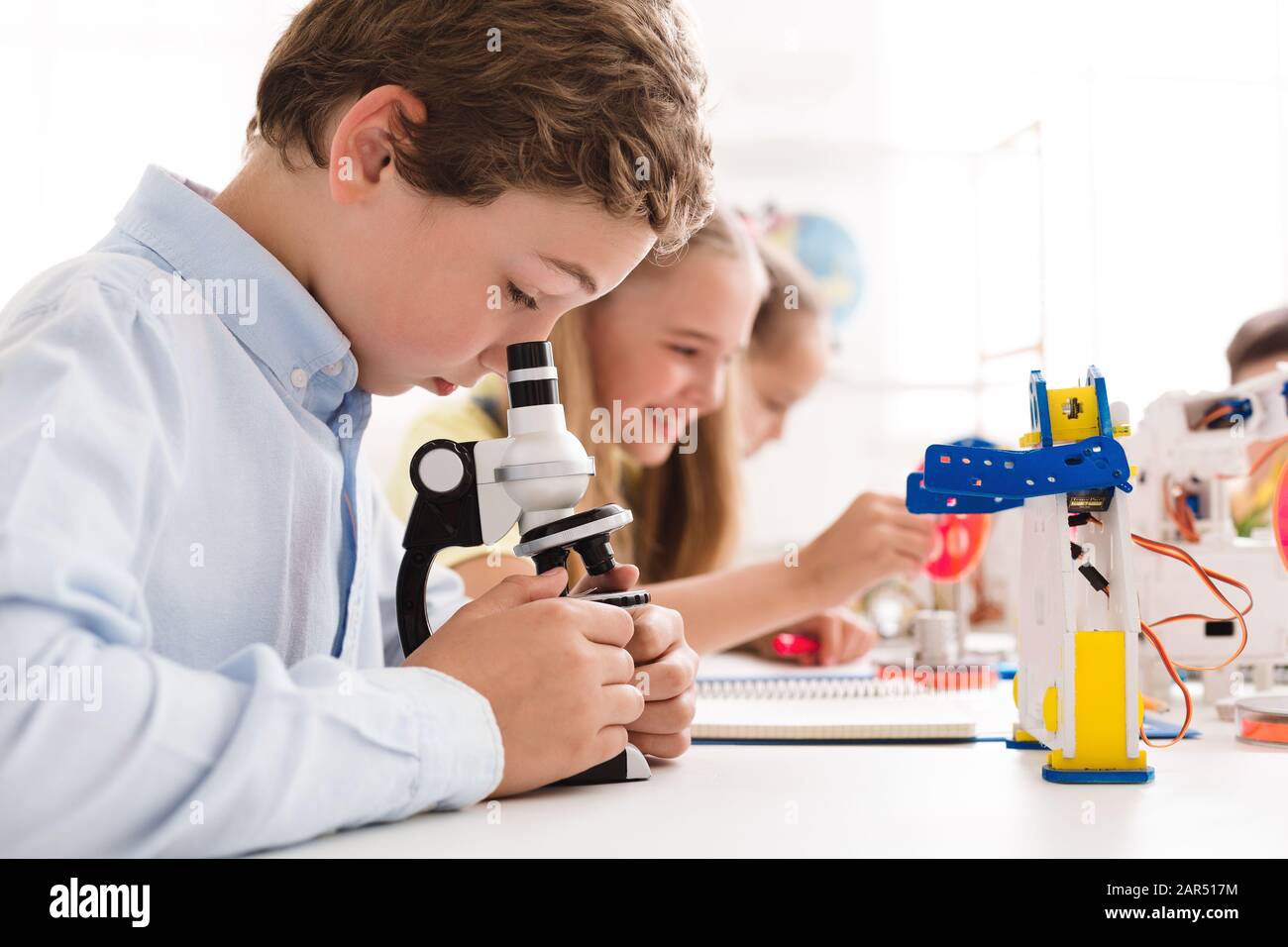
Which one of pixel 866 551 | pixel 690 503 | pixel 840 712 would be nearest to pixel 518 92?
pixel 840 712

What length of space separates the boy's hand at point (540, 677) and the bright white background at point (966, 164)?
3.08 m

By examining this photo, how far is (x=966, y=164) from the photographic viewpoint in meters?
4.14

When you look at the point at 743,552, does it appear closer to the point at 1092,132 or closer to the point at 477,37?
the point at 1092,132

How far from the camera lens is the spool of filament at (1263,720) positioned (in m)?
0.91

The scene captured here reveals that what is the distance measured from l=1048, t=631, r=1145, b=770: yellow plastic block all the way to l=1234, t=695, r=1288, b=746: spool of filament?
24 cm

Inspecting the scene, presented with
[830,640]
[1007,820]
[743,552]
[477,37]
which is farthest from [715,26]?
[1007,820]

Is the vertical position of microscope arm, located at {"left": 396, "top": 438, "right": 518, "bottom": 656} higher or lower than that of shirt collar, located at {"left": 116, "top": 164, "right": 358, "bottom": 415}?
lower

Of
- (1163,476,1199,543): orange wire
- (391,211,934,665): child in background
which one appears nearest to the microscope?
(391,211,934,665): child in background

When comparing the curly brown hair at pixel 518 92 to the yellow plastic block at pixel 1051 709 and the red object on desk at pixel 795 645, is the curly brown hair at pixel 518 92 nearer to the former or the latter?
the yellow plastic block at pixel 1051 709

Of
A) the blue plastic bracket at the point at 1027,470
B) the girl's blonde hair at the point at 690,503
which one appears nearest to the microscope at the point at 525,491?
the blue plastic bracket at the point at 1027,470

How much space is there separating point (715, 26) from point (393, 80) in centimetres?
352

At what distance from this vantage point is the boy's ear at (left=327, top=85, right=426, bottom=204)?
2.55ft

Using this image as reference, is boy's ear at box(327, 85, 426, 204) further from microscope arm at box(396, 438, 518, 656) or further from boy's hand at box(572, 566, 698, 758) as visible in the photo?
boy's hand at box(572, 566, 698, 758)

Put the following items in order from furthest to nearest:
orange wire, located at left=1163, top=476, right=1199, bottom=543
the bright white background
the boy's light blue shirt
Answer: the bright white background < orange wire, located at left=1163, top=476, right=1199, bottom=543 < the boy's light blue shirt
